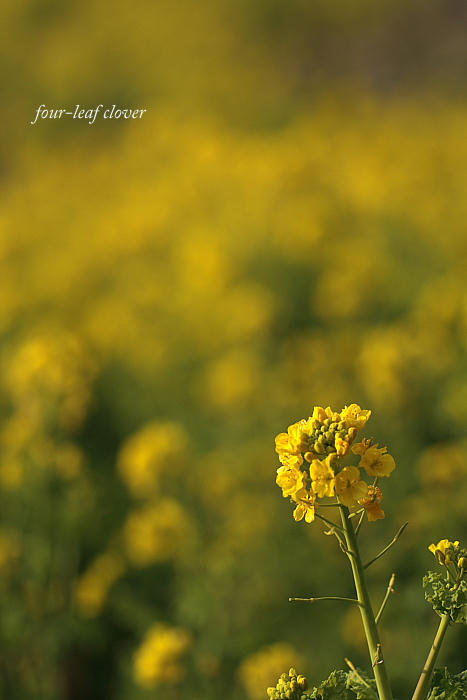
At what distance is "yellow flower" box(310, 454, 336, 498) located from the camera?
4.68 feet

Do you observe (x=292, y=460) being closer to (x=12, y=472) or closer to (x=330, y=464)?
(x=330, y=464)

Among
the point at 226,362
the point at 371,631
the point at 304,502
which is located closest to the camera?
the point at 371,631

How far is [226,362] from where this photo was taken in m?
5.58

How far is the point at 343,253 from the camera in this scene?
6.24 metres

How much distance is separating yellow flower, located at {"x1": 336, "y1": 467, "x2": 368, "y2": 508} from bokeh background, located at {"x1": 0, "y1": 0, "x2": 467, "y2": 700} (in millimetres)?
1482

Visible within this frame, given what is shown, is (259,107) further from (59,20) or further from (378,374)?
(378,374)

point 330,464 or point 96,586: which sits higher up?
point 96,586

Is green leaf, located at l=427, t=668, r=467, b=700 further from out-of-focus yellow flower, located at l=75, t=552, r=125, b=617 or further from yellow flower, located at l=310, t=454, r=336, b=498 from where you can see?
out-of-focus yellow flower, located at l=75, t=552, r=125, b=617

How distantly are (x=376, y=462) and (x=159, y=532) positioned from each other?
89.3 inches

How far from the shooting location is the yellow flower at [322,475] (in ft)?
Answer: 4.68

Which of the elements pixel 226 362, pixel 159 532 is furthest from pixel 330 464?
pixel 226 362

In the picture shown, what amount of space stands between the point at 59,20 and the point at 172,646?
16.2 m

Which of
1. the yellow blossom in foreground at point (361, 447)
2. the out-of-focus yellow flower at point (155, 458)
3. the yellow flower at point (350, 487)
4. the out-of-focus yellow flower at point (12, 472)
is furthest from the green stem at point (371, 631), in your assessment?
the out-of-focus yellow flower at point (12, 472)

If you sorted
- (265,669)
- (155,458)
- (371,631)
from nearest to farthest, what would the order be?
(371,631), (265,669), (155,458)
